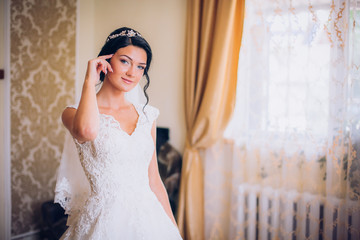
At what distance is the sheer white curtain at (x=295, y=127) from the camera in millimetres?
1910

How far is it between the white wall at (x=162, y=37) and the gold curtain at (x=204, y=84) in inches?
7.0

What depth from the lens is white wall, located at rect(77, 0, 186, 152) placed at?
2.69m

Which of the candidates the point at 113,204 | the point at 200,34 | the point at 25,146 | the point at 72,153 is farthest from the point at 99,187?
the point at 25,146

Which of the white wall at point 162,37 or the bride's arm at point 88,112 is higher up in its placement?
the white wall at point 162,37

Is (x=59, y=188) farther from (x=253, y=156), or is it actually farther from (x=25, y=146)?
(x=25, y=146)

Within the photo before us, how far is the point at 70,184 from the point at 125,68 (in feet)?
2.12

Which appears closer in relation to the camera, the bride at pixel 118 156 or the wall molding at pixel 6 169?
the bride at pixel 118 156

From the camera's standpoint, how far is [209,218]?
101 inches

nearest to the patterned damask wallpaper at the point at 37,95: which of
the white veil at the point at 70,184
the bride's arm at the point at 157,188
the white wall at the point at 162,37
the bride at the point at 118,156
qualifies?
the white wall at the point at 162,37

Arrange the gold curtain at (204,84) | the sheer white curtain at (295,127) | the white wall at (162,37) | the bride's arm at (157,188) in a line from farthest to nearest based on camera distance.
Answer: the white wall at (162,37) → the gold curtain at (204,84) → the sheer white curtain at (295,127) → the bride's arm at (157,188)

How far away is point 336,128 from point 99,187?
1.61 m

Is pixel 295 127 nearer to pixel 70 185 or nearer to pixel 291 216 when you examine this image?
pixel 291 216

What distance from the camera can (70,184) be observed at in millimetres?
1398

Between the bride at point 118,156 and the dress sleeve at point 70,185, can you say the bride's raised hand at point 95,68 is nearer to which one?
the bride at point 118,156
